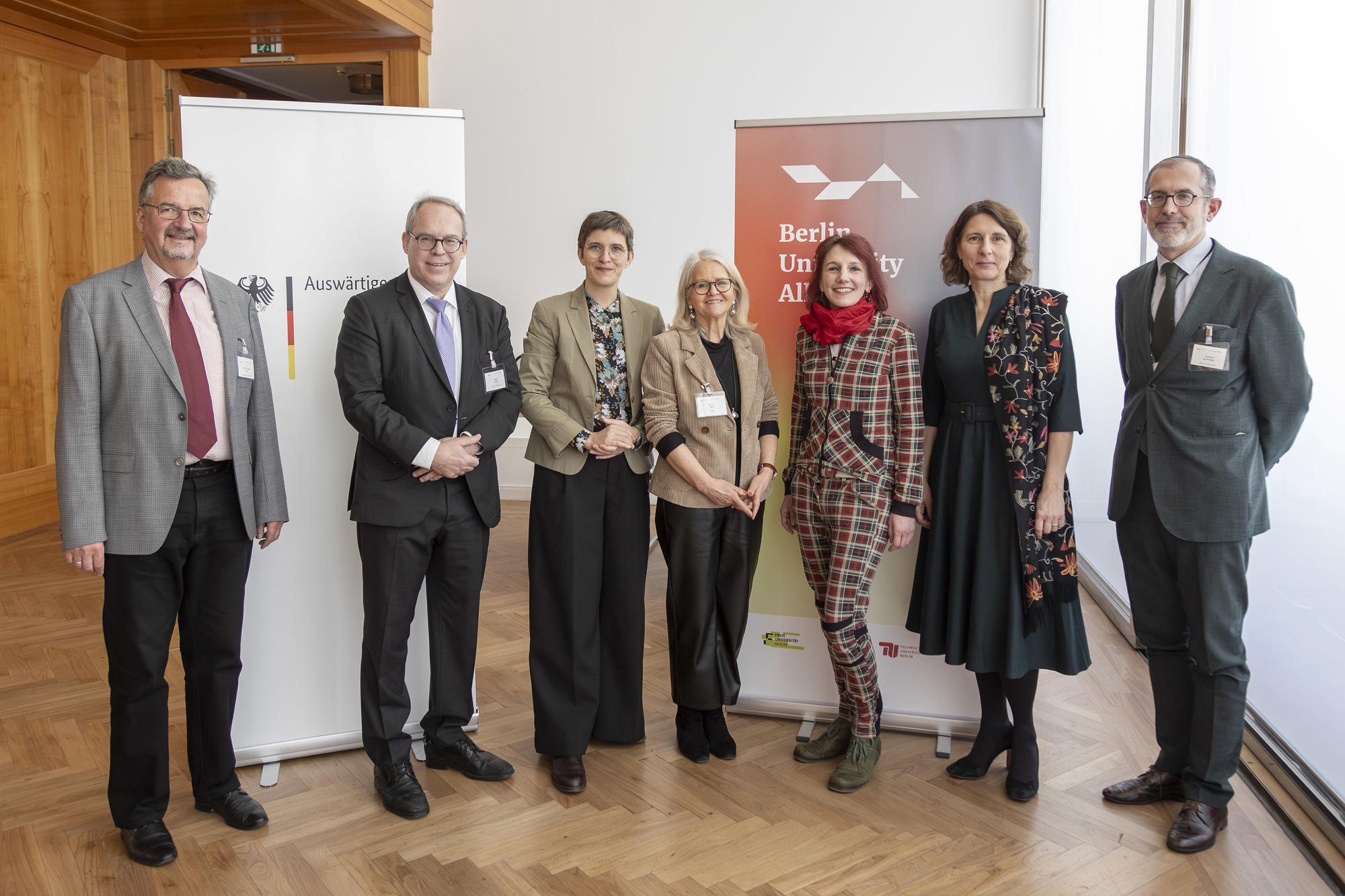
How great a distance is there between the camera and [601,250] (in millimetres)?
3053

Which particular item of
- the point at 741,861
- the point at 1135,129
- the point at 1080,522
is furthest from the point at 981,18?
the point at 741,861

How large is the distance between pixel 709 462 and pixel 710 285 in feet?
1.85

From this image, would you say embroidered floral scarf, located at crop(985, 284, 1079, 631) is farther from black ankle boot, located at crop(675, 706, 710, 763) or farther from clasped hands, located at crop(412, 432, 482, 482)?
clasped hands, located at crop(412, 432, 482, 482)

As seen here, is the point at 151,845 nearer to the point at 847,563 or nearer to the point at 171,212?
the point at 171,212

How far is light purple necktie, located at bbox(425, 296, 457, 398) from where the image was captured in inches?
116

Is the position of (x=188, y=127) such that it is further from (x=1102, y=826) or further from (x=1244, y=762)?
(x=1244, y=762)

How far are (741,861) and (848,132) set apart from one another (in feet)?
7.87

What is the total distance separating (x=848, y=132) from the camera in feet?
11.1

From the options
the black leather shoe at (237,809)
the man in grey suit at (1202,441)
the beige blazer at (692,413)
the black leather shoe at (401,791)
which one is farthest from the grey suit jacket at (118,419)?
the man in grey suit at (1202,441)

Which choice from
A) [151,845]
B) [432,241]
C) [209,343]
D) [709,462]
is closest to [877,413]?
[709,462]

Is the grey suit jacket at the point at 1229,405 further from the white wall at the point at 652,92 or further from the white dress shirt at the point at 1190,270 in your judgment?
the white wall at the point at 652,92

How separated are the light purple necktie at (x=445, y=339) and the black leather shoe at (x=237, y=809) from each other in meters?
1.35

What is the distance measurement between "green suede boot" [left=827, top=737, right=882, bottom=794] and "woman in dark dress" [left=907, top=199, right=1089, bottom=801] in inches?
15.0

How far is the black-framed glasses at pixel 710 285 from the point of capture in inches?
120
